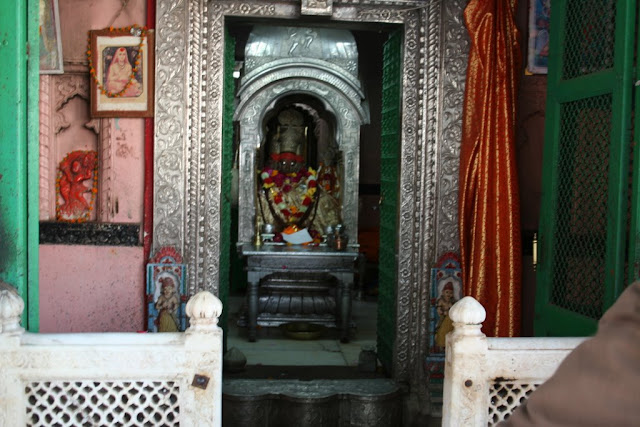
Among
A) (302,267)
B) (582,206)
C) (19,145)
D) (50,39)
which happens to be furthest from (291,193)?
(19,145)

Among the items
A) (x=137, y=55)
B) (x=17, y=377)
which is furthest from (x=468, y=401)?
(x=137, y=55)

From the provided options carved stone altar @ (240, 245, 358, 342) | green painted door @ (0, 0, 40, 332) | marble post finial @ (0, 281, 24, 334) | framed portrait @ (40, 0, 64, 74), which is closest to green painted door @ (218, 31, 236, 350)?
framed portrait @ (40, 0, 64, 74)

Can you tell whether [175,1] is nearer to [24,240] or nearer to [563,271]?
[24,240]

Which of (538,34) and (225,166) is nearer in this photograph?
(538,34)

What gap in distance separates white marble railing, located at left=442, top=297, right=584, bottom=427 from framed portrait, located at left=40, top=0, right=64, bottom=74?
2675 millimetres

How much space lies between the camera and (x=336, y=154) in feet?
25.7

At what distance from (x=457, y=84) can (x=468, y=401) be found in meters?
2.29

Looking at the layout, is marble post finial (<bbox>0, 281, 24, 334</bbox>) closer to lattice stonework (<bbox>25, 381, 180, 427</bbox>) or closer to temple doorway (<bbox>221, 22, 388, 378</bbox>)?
lattice stonework (<bbox>25, 381, 180, 427</bbox>)

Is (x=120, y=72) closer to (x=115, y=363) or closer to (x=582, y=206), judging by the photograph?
(x=115, y=363)

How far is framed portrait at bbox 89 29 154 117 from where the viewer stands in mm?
4348

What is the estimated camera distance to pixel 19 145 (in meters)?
2.83

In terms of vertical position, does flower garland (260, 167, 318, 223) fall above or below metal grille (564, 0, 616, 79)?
below

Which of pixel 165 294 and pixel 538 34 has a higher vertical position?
pixel 538 34

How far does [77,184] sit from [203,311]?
2132mm
